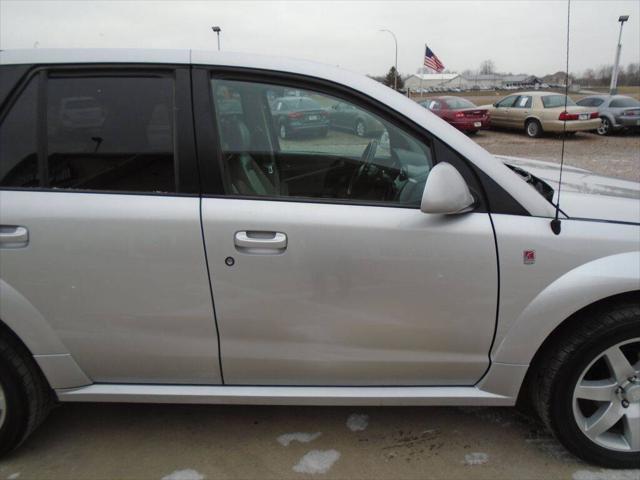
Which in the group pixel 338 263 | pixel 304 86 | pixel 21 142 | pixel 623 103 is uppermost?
pixel 623 103

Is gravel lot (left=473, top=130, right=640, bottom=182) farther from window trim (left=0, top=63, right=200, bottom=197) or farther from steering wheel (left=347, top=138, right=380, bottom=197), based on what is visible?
window trim (left=0, top=63, right=200, bottom=197)

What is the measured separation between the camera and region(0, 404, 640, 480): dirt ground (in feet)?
7.17

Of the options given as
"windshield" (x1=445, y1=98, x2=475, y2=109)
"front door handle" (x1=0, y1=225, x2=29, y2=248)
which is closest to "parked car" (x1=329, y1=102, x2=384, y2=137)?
"front door handle" (x1=0, y1=225, x2=29, y2=248)

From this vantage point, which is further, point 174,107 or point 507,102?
point 507,102

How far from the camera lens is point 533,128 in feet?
53.8

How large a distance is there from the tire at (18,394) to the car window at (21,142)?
69 cm

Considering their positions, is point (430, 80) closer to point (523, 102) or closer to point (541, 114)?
point (523, 102)

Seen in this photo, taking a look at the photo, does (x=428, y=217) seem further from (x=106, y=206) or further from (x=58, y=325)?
(x=58, y=325)

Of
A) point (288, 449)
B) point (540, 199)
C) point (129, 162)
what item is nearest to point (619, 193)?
point (540, 199)

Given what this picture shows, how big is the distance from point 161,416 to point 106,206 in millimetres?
1245

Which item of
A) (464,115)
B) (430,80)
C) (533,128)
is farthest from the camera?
(430,80)

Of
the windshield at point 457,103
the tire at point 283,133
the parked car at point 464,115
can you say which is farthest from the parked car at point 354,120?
the windshield at point 457,103

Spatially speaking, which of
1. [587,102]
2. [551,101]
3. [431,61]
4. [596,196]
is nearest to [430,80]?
[431,61]

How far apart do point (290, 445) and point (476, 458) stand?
0.88 meters
